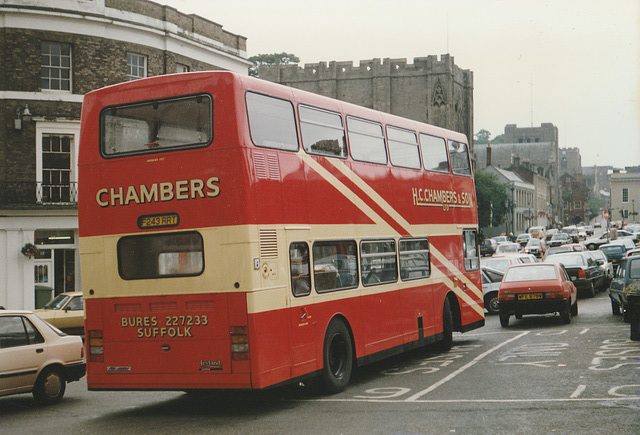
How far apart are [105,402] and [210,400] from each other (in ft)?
5.74

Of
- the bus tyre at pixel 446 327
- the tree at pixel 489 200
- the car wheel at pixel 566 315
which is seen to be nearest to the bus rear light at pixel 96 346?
the bus tyre at pixel 446 327

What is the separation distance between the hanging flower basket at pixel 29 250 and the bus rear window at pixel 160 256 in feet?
63.8

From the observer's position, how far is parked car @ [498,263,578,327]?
20.9 meters

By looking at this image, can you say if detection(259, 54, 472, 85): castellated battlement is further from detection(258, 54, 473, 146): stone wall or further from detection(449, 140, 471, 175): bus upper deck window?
detection(449, 140, 471, 175): bus upper deck window

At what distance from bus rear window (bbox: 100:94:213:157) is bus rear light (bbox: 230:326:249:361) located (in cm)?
241

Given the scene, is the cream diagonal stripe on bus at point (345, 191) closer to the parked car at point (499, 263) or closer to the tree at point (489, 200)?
the parked car at point (499, 263)

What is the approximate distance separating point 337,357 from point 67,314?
1308 cm

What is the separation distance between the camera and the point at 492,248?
61125mm

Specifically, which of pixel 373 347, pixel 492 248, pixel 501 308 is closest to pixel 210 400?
pixel 373 347

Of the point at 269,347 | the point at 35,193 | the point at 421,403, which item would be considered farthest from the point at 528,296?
the point at 35,193

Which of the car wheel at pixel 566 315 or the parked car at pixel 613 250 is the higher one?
the parked car at pixel 613 250

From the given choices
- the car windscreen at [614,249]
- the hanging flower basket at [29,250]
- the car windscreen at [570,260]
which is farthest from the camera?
the car windscreen at [614,249]

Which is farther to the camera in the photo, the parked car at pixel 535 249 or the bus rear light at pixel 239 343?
Answer: the parked car at pixel 535 249

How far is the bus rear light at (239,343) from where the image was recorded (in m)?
10.3
